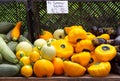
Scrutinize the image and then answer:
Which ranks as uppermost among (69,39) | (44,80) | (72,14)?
(72,14)

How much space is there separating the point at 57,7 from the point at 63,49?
14.3 inches

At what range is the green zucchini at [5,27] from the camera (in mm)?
2840

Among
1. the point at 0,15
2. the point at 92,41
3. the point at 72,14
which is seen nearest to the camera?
the point at 92,41

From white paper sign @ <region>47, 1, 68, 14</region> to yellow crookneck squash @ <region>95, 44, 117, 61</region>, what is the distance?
454 millimetres

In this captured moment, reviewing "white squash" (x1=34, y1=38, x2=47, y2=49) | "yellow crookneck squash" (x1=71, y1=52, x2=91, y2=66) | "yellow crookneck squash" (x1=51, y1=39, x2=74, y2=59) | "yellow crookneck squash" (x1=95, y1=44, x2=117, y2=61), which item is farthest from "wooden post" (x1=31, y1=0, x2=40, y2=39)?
"yellow crookneck squash" (x1=95, y1=44, x2=117, y2=61)

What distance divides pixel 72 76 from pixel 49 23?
0.65 meters

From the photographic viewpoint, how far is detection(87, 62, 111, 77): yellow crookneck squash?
2247 mm

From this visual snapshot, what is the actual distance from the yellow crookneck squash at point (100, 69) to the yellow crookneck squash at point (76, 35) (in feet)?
0.96

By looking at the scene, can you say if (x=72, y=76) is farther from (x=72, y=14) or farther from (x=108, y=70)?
(x=72, y=14)

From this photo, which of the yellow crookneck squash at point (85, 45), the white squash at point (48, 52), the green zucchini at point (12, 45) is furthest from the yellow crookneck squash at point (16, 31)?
the yellow crookneck squash at point (85, 45)

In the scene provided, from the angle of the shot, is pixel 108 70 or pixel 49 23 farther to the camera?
pixel 49 23

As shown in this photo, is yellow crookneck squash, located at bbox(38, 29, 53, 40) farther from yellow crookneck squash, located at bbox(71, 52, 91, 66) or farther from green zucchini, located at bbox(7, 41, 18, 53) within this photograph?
yellow crookneck squash, located at bbox(71, 52, 91, 66)

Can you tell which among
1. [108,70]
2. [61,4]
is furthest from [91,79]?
[61,4]

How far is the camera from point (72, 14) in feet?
8.91
